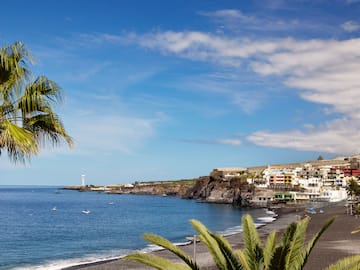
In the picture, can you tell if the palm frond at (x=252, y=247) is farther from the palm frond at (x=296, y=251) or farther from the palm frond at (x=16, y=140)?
the palm frond at (x=16, y=140)

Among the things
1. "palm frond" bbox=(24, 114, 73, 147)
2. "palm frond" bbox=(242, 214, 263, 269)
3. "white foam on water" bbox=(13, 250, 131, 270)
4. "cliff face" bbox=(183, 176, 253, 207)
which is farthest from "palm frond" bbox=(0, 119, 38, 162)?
"cliff face" bbox=(183, 176, 253, 207)

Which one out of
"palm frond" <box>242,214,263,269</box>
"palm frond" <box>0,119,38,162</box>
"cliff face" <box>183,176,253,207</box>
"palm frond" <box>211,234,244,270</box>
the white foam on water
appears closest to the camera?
"palm frond" <box>0,119,38,162</box>

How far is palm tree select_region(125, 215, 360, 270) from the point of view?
8.51 m

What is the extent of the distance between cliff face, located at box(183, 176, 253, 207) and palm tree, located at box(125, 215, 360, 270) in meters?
138

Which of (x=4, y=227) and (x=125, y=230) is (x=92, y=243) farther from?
(x=4, y=227)

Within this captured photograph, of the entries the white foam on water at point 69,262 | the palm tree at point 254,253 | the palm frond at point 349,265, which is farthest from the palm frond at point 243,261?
the white foam on water at point 69,262

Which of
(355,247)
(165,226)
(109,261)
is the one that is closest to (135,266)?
(109,261)

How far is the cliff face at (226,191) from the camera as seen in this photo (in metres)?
151

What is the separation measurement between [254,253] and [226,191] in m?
158

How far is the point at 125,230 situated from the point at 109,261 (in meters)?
32.1

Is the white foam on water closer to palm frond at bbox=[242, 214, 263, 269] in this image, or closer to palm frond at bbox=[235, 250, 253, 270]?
palm frond at bbox=[235, 250, 253, 270]

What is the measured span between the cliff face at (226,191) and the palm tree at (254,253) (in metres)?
138

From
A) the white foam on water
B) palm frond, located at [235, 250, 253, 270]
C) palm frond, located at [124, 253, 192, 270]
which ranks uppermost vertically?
palm frond, located at [124, 253, 192, 270]

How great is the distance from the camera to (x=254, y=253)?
9305 millimetres
